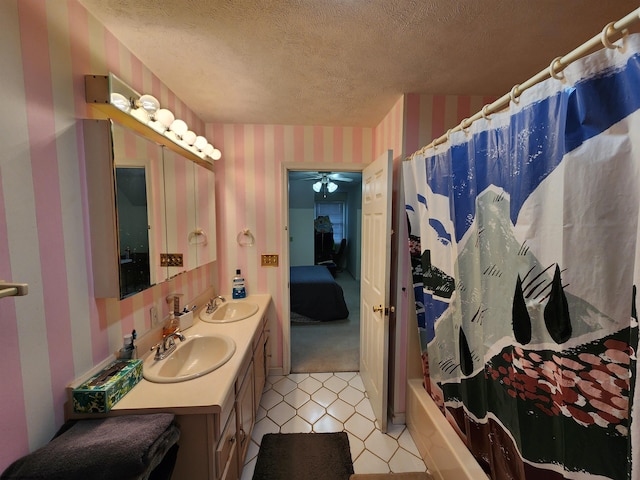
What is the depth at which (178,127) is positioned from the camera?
1.57m

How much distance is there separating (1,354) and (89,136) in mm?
827

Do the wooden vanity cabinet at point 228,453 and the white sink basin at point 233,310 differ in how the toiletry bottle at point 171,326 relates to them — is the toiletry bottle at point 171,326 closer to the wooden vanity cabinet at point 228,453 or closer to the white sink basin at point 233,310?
the white sink basin at point 233,310

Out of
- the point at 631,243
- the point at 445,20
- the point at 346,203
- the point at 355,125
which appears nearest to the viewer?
the point at 631,243

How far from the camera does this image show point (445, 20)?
111 centimetres

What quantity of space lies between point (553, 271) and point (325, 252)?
253 inches

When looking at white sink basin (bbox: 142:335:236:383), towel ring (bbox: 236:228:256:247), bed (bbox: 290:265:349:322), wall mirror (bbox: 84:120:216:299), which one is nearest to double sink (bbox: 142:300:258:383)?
white sink basin (bbox: 142:335:236:383)

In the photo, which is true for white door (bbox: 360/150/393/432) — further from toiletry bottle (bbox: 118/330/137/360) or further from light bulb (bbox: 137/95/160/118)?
toiletry bottle (bbox: 118/330/137/360)

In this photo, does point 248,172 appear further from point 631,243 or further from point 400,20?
point 631,243

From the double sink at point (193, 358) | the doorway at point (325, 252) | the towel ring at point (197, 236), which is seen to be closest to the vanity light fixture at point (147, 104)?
the towel ring at point (197, 236)

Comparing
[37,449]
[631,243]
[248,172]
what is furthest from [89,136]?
[631,243]

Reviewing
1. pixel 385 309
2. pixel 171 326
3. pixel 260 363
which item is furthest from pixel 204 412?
pixel 385 309

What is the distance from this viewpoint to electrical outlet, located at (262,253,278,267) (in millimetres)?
2404

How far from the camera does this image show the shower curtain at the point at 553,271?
2.19 feet

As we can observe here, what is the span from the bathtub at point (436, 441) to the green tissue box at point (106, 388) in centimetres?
161
